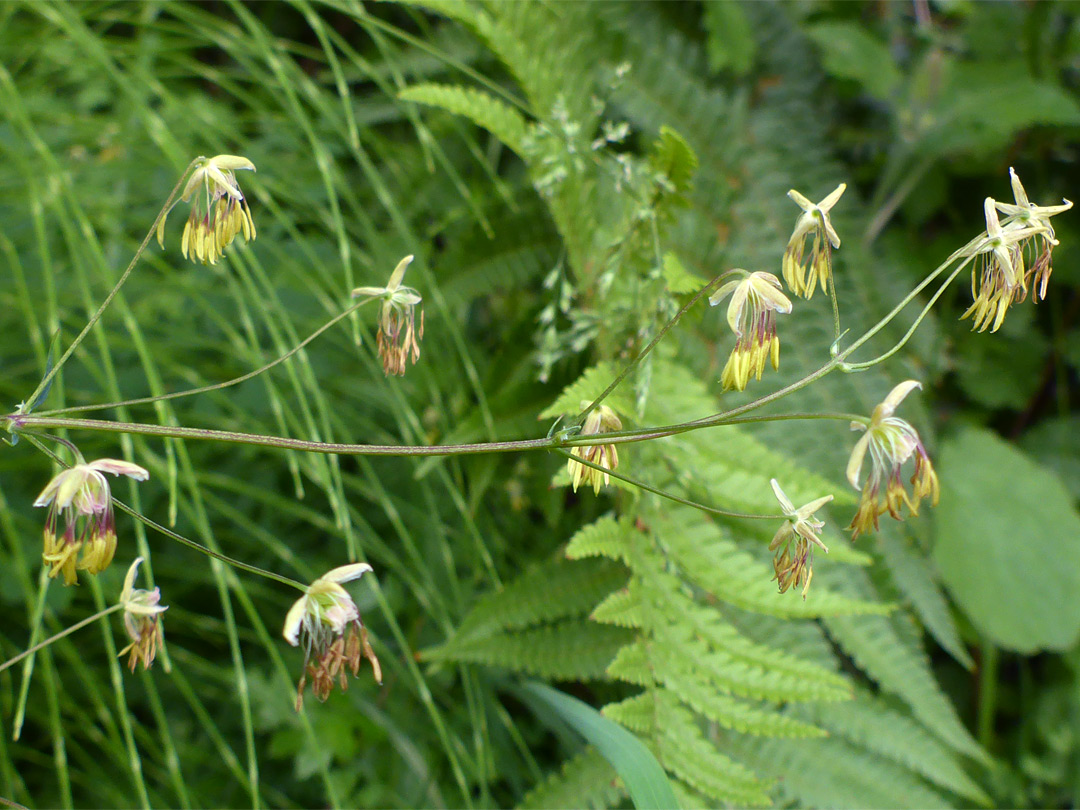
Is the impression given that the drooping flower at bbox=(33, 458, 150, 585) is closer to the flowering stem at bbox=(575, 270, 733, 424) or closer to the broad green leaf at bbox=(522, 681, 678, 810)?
the flowering stem at bbox=(575, 270, 733, 424)

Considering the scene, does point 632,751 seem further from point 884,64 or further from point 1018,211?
point 884,64

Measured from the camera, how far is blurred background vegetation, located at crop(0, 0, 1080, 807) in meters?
1.25

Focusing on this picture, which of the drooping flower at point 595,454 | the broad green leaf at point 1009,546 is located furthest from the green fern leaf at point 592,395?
the broad green leaf at point 1009,546

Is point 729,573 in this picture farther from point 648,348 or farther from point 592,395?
point 648,348

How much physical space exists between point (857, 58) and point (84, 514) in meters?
1.78

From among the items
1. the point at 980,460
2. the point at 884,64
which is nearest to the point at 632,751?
the point at 980,460

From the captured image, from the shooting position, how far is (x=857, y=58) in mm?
1791

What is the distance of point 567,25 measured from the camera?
165 centimetres

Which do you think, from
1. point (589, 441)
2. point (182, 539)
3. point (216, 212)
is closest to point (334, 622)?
point (182, 539)

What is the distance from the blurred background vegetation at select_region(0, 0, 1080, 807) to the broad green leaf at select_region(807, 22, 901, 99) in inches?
0.4

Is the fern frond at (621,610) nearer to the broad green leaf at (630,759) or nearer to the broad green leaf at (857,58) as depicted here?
the broad green leaf at (630,759)

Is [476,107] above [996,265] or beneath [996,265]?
above

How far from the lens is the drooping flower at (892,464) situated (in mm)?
645

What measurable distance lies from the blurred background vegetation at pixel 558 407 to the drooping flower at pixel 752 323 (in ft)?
1.20
